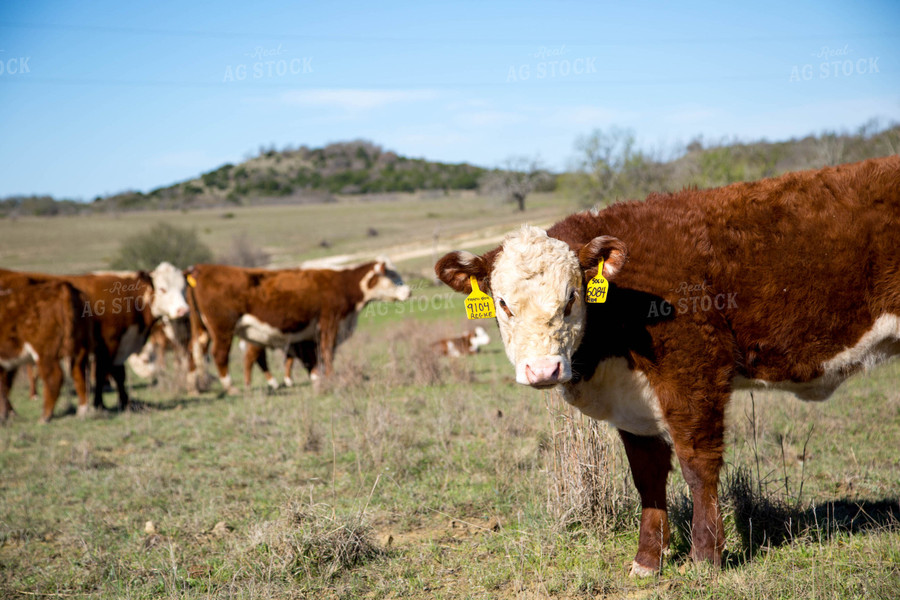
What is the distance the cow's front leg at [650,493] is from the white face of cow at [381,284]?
10.5 metres

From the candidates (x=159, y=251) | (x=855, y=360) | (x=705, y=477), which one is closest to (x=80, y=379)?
(x=705, y=477)

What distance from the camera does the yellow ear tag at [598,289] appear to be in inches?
146

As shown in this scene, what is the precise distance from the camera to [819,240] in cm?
388

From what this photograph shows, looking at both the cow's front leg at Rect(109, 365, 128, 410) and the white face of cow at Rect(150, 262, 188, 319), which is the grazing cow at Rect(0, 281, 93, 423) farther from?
the white face of cow at Rect(150, 262, 188, 319)

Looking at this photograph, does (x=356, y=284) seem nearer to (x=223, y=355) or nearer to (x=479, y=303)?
(x=223, y=355)

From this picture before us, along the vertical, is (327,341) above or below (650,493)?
below

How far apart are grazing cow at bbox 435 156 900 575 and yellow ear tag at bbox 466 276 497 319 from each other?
8cm

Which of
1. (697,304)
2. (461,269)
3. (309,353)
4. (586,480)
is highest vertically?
(461,269)

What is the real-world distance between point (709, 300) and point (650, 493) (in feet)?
4.18

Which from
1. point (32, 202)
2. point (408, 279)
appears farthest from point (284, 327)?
→ point (32, 202)

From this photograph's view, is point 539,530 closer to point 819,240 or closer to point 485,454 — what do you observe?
point 485,454

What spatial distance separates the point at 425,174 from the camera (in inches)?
5871

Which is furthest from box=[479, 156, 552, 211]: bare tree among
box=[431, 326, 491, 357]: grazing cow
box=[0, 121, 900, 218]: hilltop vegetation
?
box=[431, 326, 491, 357]: grazing cow

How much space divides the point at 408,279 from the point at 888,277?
2665 cm
